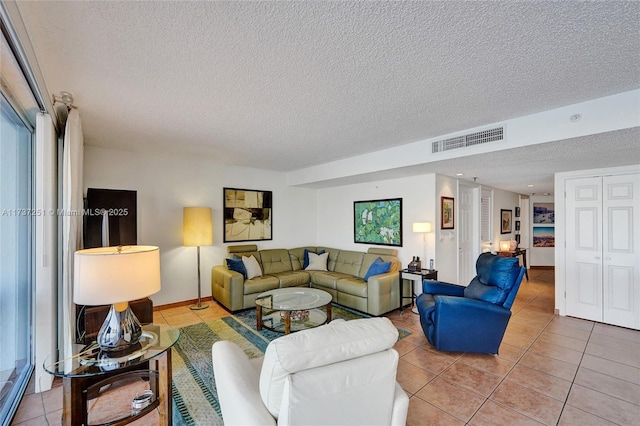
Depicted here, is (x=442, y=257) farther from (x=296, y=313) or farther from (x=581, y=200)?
(x=296, y=313)

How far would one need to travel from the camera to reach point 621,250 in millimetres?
3754

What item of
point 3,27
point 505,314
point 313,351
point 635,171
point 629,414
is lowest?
point 629,414

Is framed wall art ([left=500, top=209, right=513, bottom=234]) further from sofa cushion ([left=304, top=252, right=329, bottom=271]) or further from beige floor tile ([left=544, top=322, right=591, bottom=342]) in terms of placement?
sofa cushion ([left=304, top=252, right=329, bottom=271])

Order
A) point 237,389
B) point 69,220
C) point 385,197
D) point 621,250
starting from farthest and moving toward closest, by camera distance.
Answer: point 385,197, point 621,250, point 69,220, point 237,389

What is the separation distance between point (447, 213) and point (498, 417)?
3253 mm

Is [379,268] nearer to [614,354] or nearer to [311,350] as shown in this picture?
[614,354]

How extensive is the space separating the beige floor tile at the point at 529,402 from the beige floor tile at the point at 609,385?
0.52 m

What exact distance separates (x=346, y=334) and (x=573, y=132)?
2.69m

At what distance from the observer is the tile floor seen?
2051mm

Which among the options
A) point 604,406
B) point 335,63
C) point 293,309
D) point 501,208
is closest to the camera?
point 335,63

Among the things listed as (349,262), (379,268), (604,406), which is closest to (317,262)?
(349,262)

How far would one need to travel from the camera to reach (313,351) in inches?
47.5

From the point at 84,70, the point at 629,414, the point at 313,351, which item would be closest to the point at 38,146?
the point at 84,70

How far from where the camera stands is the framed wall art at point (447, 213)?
4.66m
